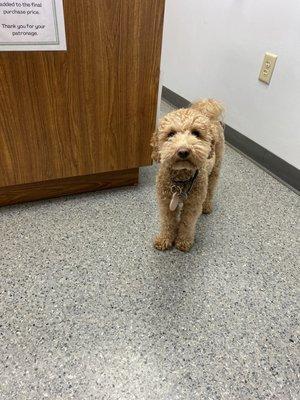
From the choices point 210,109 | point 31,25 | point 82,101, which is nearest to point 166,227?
point 210,109

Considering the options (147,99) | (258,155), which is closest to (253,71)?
(258,155)

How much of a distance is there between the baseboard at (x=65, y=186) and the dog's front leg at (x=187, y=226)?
1.45 feet

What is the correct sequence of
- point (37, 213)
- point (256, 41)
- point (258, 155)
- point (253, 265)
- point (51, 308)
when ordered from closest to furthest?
1. point (51, 308)
2. point (253, 265)
3. point (37, 213)
4. point (256, 41)
5. point (258, 155)

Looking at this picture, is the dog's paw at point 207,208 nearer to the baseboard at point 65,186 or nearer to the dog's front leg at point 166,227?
the dog's front leg at point 166,227

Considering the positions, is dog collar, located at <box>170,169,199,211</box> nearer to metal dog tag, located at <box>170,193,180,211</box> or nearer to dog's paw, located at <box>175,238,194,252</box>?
metal dog tag, located at <box>170,193,180,211</box>

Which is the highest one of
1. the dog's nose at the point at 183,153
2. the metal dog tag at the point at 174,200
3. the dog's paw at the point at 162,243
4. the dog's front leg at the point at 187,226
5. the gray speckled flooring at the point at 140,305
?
the dog's nose at the point at 183,153

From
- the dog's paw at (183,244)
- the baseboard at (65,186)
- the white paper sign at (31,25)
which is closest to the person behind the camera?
the white paper sign at (31,25)

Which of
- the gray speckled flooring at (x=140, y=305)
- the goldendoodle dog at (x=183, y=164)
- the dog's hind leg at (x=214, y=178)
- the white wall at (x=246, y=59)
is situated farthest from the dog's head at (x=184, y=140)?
the white wall at (x=246, y=59)

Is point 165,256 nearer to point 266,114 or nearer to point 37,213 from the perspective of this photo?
point 37,213

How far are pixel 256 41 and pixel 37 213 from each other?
53.2 inches

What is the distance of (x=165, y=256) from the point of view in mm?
1152

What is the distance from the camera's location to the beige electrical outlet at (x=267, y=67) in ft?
4.96

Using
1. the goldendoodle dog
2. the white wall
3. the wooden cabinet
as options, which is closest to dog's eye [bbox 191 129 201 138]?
the goldendoodle dog

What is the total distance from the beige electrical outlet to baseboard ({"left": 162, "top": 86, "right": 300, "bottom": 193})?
13.0 inches
